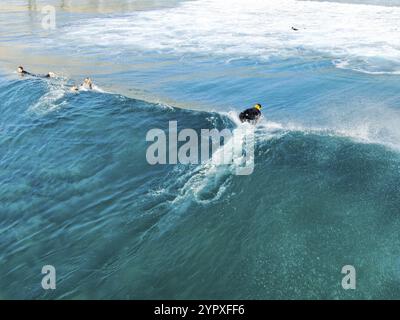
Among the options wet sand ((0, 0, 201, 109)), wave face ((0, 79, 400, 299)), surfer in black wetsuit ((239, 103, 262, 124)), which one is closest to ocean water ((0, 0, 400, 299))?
wave face ((0, 79, 400, 299))

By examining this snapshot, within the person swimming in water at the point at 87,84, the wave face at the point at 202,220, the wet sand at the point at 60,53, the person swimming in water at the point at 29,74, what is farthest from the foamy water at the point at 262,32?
the wave face at the point at 202,220

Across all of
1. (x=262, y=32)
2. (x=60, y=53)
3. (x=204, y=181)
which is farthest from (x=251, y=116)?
(x=262, y=32)

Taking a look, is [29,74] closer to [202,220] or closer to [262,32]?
[262,32]

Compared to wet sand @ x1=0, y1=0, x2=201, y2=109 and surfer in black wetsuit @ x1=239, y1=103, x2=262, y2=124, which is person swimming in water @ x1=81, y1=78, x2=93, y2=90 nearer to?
wet sand @ x1=0, y1=0, x2=201, y2=109

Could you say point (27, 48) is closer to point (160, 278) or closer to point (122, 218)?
point (122, 218)

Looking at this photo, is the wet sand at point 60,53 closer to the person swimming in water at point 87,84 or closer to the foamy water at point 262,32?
the person swimming in water at point 87,84
